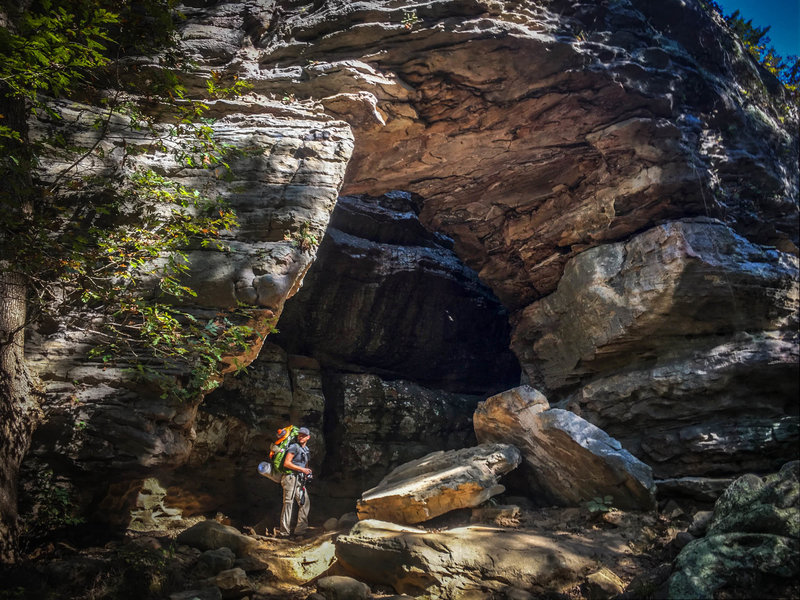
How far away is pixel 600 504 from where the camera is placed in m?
6.77

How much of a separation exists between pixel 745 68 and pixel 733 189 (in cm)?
376

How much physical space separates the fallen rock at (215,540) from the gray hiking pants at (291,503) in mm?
2432

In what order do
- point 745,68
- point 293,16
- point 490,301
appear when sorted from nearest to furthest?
1. point 293,16
2. point 745,68
3. point 490,301

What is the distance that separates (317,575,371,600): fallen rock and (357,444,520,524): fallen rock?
2029 millimetres

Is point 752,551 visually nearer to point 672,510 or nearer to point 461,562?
point 461,562

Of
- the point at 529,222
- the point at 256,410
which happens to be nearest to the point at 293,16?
the point at 529,222

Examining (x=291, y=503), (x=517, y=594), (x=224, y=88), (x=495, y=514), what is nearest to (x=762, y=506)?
(x=517, y=594)

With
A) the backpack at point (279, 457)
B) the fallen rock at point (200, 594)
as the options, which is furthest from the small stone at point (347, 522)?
the fallen rock at point (200, 594)

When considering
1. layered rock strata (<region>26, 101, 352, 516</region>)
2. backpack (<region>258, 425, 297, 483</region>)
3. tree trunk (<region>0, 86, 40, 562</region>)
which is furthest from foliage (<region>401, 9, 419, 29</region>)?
backpack (<region>258, 425, 297, 483</region>)

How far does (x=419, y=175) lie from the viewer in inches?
412

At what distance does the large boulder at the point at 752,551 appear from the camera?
2953mm

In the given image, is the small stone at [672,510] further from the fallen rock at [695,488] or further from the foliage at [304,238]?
the foliage at [304,238]

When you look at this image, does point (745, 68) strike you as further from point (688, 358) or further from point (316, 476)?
point (316, 476)

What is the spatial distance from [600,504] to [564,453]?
0.98 meters
